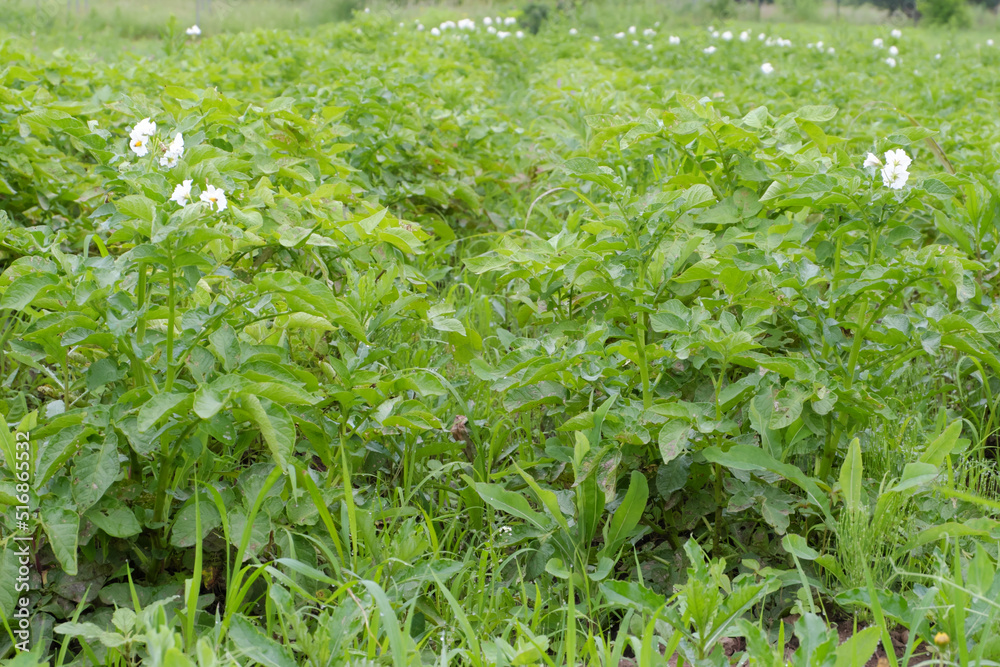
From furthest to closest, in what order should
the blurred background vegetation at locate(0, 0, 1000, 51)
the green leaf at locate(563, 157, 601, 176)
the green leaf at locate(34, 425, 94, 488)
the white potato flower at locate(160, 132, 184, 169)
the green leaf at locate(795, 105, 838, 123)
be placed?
the blurred background vegetation at locate(0, 0, 1000, 51), the green leaf at locate(795, 105, 838, 123), the green leaf at locate(563, 157, 601, 176), the white potato flower at locate(160, 132, 184, 169), the green leaf at locate(34, 425, 94, 488)

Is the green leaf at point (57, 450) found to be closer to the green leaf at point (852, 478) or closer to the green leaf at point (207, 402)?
the green leaf at point (207, 402)

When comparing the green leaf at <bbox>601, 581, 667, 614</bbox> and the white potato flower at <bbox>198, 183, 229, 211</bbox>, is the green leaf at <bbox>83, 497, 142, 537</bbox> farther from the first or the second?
the green leaf at <bbox>601, 581, 667, 614</bbox>

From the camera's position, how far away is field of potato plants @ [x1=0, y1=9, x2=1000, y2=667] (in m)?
1.36

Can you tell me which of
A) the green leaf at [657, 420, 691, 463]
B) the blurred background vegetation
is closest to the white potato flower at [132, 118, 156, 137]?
the green leaf at [657, 420, 691, 463]

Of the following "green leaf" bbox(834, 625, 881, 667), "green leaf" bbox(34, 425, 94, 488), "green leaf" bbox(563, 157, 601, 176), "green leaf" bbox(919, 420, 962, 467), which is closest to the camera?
"green leaf" bbox(834, 625, 881, 667)

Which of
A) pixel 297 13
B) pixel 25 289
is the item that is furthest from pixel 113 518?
pixel 297 13

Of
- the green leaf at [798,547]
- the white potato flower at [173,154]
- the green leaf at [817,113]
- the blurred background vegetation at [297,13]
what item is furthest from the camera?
the blurred background vegetation at [297,13]

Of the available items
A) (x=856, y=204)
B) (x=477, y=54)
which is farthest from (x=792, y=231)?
(x=477, y=54)

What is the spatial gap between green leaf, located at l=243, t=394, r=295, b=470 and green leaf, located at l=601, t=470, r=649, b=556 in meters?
0.69

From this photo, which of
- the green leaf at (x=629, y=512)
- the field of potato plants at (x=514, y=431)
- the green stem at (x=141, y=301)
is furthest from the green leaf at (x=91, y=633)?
the green leaf at (x=629, y=512)

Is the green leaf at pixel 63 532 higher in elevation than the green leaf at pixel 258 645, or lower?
higher

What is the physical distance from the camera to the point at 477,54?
9.33 metres

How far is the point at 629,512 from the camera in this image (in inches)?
65.4

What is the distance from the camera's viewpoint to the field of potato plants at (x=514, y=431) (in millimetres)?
1359
